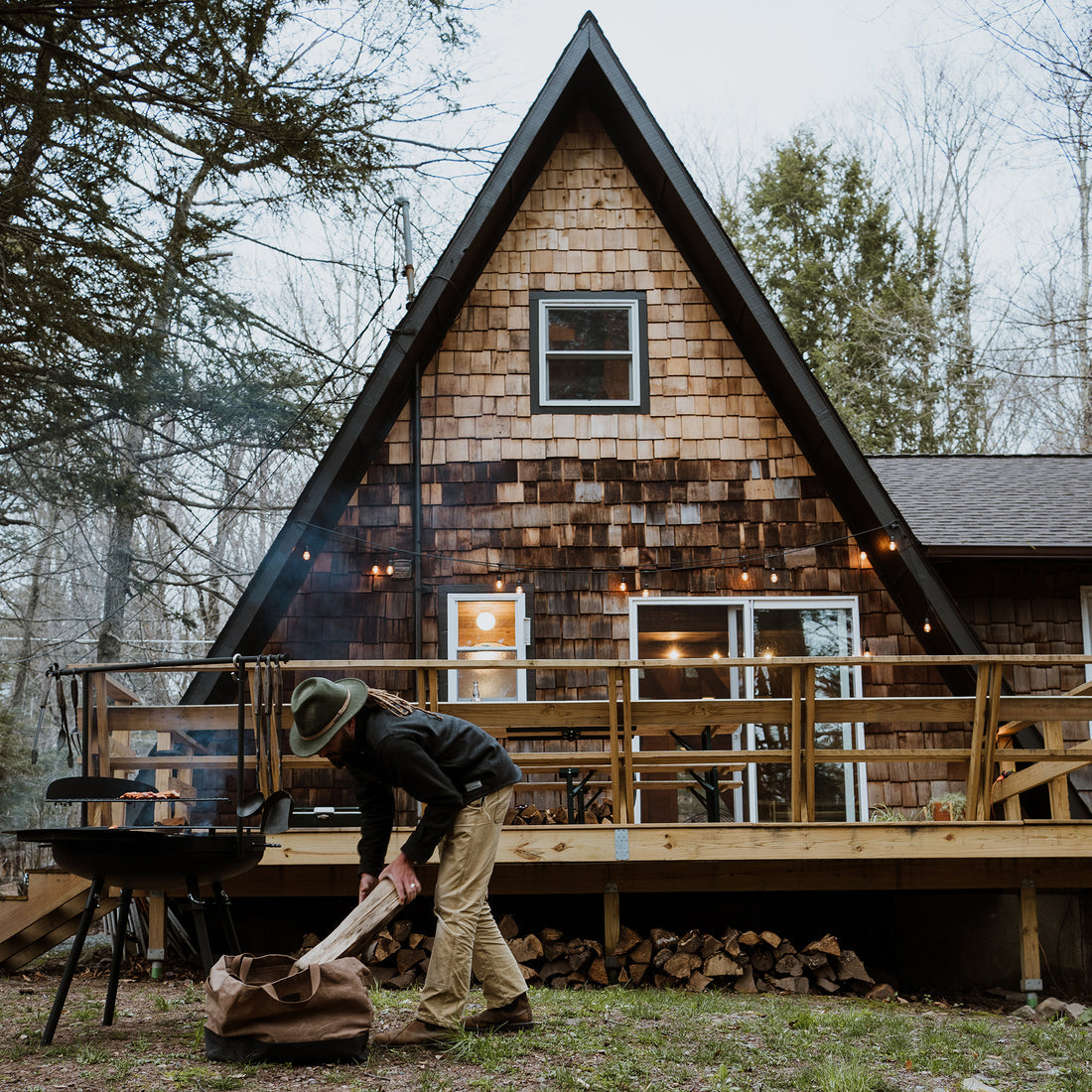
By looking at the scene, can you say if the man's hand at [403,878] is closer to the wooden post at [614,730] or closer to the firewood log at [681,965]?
the wooden post at [614,730]

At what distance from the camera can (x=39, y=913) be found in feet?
23.3

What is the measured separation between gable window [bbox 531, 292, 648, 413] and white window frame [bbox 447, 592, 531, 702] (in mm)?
1594

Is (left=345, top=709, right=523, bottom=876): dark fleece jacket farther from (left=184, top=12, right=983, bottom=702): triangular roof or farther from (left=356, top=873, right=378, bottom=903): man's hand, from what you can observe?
(left=184, top=12, right=983, bottom=702): triangular roof

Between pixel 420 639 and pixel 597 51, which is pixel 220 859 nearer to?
pixel 420 639

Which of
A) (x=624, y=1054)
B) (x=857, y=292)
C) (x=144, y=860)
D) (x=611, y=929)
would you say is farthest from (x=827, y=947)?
(x=857, y=292)

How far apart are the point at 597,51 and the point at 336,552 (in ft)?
14.8

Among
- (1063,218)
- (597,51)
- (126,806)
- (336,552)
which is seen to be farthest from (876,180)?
(126,806)

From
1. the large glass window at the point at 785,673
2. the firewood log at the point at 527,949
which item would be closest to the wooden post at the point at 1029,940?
the large glass window at the point at 785,673

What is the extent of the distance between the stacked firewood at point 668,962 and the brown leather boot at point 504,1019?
257 centimetres

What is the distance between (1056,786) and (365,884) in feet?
17.8

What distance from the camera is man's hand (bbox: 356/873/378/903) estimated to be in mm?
4559

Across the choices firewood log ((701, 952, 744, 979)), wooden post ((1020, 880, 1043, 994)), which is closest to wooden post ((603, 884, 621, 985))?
firewood log ((701, 952, 744, 979))

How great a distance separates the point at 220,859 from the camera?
15.7 feet

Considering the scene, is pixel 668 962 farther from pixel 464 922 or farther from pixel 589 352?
pixel 589 352
